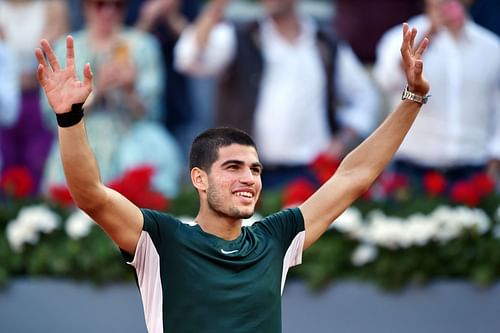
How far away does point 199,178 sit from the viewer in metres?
4.95

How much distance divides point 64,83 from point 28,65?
521cm

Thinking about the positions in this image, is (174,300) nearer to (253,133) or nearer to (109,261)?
(109,261)

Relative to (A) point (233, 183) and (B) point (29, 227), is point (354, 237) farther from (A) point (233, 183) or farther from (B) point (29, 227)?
(A) point (233, 183)

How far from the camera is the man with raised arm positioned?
14.8 ft

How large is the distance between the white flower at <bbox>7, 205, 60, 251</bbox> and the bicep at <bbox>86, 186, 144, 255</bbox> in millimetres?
3598

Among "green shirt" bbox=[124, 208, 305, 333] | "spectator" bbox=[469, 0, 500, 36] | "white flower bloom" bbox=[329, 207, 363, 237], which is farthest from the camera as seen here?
"spectator" bbox=[469, 0, 500, 36]

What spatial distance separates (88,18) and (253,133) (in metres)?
1.57

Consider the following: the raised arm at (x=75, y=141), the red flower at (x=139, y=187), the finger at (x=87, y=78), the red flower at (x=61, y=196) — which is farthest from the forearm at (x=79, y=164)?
the red flower at (x=61, y=196)

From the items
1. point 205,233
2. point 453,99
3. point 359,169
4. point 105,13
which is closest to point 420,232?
point 453,99

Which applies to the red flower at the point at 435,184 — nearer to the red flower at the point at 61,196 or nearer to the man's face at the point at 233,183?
the red flower at the point at 61,196

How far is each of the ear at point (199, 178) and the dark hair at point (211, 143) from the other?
0.02 meters

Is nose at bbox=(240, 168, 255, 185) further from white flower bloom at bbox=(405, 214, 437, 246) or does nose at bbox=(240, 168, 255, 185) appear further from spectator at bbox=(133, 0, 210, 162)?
spectator at bbox=(133, 0, 210, 162)

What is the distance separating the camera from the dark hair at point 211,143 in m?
4.93

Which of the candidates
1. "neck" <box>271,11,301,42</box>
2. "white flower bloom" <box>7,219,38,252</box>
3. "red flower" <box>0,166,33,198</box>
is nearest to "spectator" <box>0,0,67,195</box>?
"red flower" <box>0,166,33,198</box>
